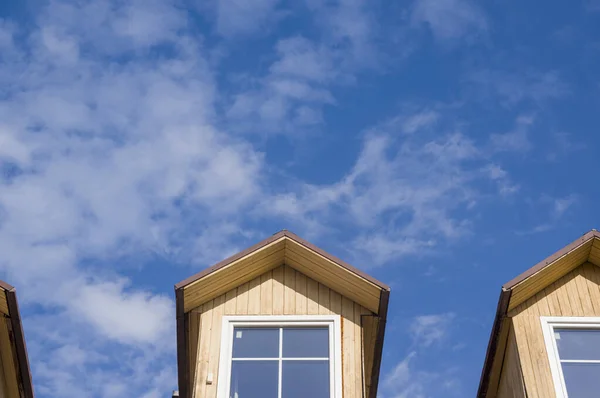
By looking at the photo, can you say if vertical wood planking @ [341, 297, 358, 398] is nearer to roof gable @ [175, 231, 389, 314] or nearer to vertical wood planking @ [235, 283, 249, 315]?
roof gable @ [175, 231, 389, 314]

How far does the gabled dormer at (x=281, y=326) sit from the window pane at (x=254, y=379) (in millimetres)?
14

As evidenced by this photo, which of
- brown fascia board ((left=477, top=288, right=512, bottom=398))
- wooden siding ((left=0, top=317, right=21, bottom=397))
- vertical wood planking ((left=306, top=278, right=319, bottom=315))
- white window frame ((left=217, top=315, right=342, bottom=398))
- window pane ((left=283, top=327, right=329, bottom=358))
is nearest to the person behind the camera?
white window frame ((left=217, top=315, right=342, bottom=398))

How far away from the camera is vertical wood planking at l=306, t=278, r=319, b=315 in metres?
12.7

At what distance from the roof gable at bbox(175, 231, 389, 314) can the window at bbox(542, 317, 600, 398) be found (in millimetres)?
2519

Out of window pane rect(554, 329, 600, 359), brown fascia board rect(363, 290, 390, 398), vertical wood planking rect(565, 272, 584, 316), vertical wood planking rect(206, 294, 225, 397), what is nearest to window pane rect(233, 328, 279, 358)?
vertical wood planking rect(206, 294, 225, 397)

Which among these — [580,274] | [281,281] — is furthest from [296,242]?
Result: [580,274]

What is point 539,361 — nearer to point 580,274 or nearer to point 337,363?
point 580,274

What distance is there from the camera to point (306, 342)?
12.3m

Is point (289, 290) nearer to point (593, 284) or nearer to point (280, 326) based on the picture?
point (280, 326)

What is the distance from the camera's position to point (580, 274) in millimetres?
13008

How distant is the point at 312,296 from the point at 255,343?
1184mm

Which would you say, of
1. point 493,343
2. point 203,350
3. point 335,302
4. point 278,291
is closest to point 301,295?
point 278,291

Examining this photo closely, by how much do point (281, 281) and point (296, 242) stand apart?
0.66m

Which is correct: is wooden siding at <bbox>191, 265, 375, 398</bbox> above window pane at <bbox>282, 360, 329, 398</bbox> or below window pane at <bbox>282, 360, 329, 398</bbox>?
above
